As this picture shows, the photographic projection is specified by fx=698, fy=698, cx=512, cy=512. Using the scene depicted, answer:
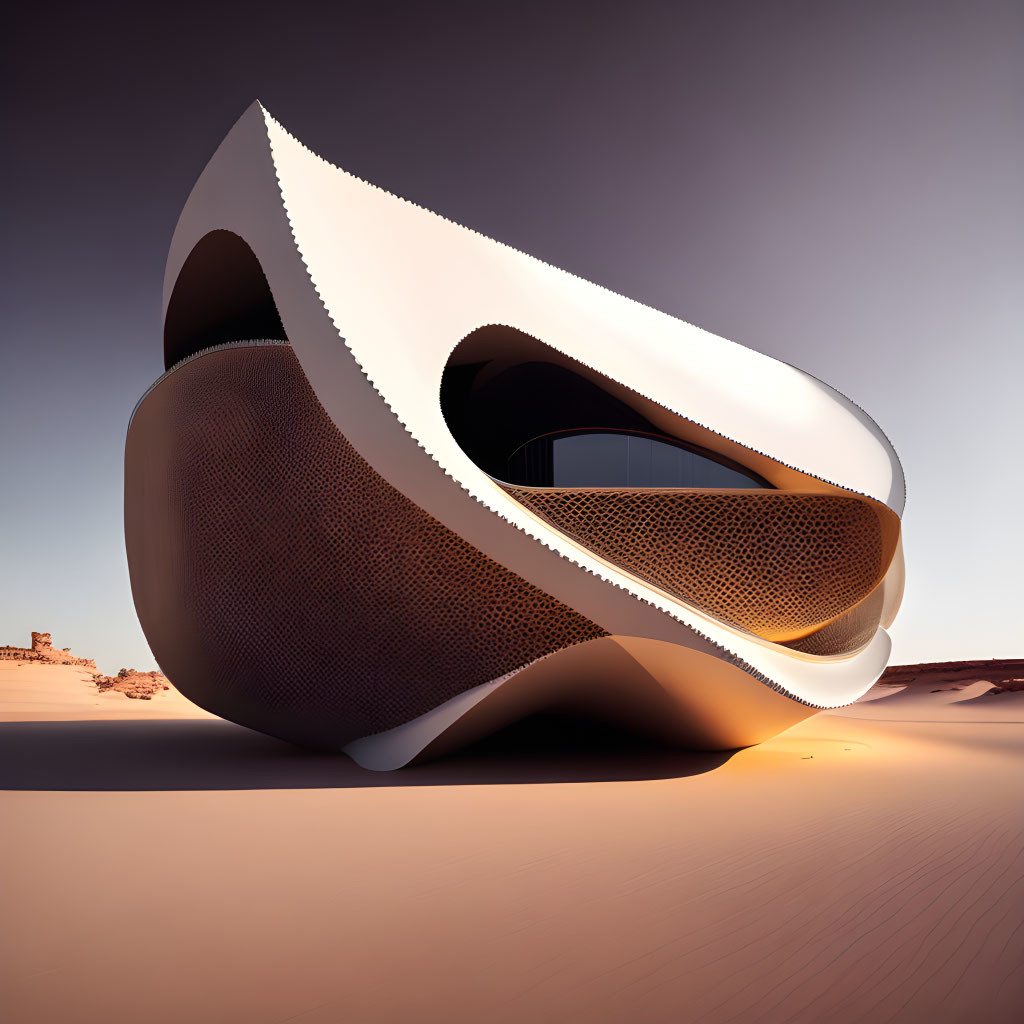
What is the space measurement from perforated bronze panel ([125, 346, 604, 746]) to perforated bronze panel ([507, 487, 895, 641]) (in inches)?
48.4

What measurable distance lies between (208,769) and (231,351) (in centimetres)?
418

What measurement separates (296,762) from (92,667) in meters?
22.4

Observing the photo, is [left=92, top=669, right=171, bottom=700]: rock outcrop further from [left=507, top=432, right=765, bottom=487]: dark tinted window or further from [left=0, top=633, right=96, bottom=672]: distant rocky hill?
[left=507, top=432, right=765, bottom=487]: dark tinted window

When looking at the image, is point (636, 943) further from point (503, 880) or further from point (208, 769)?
point (208, 769)

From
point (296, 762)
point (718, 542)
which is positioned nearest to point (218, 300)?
point (296, 762)

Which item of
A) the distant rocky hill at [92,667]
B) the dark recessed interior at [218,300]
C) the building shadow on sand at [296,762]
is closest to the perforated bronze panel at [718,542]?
the building shadow on sand at [296,762]

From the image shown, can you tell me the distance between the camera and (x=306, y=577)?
6.84 m

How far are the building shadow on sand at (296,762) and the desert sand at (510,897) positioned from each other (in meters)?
0.08

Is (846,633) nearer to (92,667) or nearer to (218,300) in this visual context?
(218,300)

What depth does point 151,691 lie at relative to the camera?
77.4 ft

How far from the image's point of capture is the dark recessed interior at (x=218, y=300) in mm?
8555

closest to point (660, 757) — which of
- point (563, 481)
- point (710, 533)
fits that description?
point (710, 533)

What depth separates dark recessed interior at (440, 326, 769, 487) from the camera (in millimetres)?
8383

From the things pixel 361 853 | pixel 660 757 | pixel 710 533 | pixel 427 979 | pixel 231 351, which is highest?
pixel 231 351
